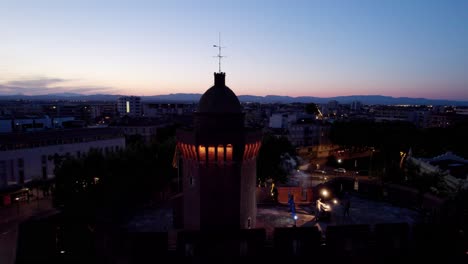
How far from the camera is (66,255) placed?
21.1 metres

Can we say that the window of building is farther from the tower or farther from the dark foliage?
the tower

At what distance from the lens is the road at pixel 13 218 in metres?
30.0

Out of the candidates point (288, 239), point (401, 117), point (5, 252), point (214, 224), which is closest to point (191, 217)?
point (214, 224)

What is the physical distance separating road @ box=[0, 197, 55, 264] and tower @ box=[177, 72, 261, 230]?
17.8 metres

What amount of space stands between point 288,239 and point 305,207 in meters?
12.4

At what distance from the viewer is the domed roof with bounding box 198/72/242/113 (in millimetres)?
23688

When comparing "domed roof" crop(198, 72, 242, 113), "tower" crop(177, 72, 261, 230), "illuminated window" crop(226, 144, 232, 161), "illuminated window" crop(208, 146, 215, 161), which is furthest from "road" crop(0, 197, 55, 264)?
"domed roof" crop(198, 72, 242, 113)

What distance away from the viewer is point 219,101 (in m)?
23.7

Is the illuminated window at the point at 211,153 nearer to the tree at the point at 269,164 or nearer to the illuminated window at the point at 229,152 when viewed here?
the illuminated window at the point at 229,152

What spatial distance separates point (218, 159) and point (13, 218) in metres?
32.8

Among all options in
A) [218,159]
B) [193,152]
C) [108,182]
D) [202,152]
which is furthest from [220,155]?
[108,182]

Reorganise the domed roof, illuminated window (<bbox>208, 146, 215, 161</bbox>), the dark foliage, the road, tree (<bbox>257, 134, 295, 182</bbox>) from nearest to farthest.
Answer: illuminated window (<bbox>208, 146, 215, 161</bbox>) < the domed roof < the road < the dark foliage < tree (<bbox>257, 134, 295, 182</bbox>)

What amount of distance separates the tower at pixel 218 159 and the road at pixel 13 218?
1783cm

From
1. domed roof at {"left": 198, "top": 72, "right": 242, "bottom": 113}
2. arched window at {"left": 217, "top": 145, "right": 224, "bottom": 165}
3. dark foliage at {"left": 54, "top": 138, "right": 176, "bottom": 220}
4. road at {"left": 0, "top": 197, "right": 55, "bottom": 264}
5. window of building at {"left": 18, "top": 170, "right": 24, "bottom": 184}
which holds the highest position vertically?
domed roof at {"left": 198, "top": 72, "right": 242, "bottom": 113}
